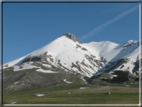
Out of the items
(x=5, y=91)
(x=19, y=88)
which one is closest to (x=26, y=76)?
(x=19, y=88)

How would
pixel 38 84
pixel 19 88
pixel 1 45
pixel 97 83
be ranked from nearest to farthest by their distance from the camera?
pixel 1 45
pixel 19 88
pixel 38 84
pixel 97 83

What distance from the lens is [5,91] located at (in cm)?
11694

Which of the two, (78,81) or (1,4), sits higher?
(1,4)

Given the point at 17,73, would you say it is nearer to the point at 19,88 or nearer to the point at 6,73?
the point at 6,73

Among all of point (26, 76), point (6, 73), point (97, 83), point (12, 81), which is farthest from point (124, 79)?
point (6, 73)

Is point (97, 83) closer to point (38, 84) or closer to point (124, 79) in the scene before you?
point (124, 79)

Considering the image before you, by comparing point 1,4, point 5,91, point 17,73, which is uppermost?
point 1,4

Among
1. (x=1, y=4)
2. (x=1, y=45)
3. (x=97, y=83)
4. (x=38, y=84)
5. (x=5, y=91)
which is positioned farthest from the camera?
(x=97, y=83)

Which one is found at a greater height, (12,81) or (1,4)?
(1,4)

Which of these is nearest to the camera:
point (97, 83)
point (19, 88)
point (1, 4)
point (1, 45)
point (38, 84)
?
point (1, 4)

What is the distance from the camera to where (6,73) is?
16075cm

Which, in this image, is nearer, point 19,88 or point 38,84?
point 19,88

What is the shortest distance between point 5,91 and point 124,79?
106525mm

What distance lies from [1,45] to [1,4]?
4.86m
